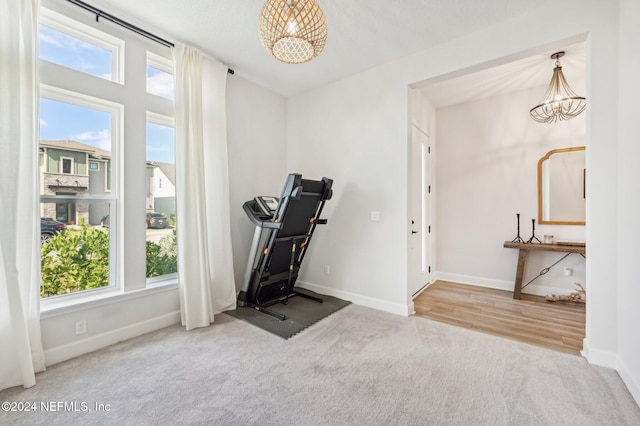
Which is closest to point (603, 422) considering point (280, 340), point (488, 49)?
point (280, 340)

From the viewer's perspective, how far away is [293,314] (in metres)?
3.18

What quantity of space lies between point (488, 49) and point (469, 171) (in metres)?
2.23

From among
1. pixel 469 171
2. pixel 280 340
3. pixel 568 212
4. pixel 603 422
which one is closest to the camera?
pixel 603 422

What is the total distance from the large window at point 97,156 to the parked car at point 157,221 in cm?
1

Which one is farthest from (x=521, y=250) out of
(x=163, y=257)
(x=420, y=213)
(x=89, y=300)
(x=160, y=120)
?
(x=89, y=300)

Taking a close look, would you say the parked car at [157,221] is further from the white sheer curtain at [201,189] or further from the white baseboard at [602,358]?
the white baseboard at [602,358]

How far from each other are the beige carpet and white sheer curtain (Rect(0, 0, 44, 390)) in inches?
10.5

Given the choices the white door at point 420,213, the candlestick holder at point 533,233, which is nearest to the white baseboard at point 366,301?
the white door at point 420,213

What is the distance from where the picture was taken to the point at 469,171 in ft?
14.8

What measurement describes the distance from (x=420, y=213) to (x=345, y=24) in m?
2.73

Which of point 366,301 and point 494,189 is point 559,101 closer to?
point 494,189

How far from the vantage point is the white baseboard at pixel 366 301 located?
3.22 metres

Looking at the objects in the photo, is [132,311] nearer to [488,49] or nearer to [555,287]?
[488,49]

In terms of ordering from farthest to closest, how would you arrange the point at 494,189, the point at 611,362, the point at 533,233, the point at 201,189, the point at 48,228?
the point at 494,189 → the point at 533,233 → the point at 201,189 → the point at 48,228 → the point at 611,362
